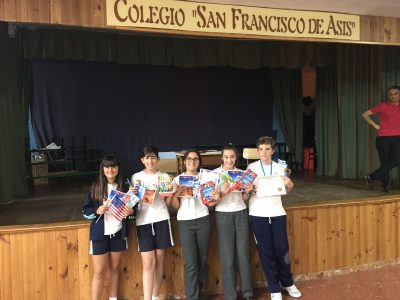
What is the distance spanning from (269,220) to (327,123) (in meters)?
4.65

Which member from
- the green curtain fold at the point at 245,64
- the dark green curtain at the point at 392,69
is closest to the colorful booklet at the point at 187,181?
the green curtain fold at the point at 245,64

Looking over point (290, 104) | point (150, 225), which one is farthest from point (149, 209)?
point (290, 104)

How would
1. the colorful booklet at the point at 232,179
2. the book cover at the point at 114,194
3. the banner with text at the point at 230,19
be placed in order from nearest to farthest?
the book cover at the point at 114,194 < the colorful booklet at the point at 232,179 < the banner with text at the point at 230,19

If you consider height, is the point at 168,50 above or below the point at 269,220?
above

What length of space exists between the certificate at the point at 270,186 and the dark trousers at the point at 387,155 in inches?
79.8

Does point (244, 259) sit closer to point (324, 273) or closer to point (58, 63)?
point (324, 273)

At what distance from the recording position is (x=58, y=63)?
671cm

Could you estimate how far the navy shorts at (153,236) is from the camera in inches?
102

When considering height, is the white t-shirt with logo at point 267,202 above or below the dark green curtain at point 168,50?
below

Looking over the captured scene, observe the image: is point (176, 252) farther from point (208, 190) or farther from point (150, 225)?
point (208, 190)

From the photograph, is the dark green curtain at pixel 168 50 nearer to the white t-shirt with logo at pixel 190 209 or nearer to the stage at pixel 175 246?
the stage at pixel 175 246

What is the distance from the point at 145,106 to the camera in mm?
7250

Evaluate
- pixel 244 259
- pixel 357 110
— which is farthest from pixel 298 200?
pixel 357 110

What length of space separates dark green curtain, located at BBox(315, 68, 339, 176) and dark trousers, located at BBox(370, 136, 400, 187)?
2242mm
